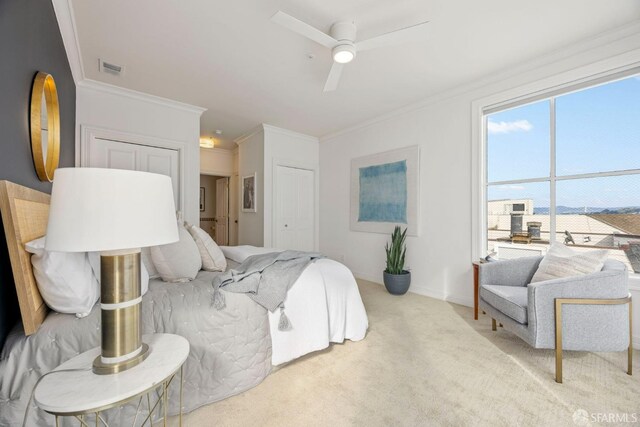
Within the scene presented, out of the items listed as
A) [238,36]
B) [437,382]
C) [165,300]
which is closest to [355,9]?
[238,36]

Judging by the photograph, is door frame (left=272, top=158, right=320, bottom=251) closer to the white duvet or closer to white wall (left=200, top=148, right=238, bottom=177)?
white wall (left=200, top=148, right=238, bottom=177)

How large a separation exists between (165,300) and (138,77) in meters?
2.62

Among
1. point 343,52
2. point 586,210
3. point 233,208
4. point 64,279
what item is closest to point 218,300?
point 64,279

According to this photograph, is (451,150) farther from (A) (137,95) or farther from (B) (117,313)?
(A) (137,95)

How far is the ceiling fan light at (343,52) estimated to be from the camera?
2064 millimetres

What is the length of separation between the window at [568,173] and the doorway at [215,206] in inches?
199

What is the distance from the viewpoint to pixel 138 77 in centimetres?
287

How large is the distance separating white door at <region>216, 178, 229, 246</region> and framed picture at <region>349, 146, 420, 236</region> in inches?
120

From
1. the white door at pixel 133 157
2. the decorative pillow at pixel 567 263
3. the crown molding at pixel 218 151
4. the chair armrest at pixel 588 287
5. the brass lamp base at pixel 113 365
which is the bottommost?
the brass lamp base at pixel 113 365

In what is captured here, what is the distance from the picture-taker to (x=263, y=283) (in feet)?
5.77

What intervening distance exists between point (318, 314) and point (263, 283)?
498 millimetres

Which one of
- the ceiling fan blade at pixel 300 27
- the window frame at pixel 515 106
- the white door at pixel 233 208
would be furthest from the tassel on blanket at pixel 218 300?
the white door at pixel 233 208

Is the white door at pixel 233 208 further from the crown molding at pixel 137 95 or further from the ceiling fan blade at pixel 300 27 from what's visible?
the ceiling fan blade at pixel 300 27

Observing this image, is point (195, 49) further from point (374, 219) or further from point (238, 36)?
point (374, 219)
